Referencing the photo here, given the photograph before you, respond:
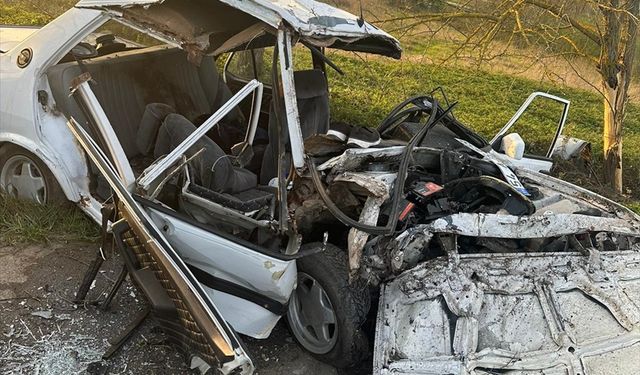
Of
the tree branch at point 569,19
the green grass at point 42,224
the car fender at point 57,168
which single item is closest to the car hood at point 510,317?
the car fender at point 57,168

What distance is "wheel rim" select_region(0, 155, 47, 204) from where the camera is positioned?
14.2 feet

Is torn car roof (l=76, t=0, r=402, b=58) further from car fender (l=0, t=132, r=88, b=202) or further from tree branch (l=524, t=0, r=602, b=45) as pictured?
tree branch (l=524, t=0, r=602, b=45)

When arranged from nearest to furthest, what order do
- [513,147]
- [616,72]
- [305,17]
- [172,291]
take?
[172,291] < [305,17] < [513,147] < [616,72]

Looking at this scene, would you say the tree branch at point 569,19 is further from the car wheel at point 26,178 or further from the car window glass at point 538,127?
the car wheel at point 26,178

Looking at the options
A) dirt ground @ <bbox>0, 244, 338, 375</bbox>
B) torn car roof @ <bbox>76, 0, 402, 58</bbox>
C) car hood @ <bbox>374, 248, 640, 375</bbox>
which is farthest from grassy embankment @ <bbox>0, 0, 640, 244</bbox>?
car hood @ <bbox>374, 248, 640, 375</bbox>

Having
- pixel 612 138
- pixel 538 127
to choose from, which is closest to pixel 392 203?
pixel 612 138

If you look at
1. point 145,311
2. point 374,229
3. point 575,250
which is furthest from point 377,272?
point 145,311

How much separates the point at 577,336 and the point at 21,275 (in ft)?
11.2

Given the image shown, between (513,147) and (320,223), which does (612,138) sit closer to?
(513,147)

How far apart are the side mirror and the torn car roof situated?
53.9 inches

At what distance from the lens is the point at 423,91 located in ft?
39.1

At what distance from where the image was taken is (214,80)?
5062 millimetres

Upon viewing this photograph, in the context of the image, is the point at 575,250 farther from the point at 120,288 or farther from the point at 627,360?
the point at 120,288

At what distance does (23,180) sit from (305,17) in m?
2.68
